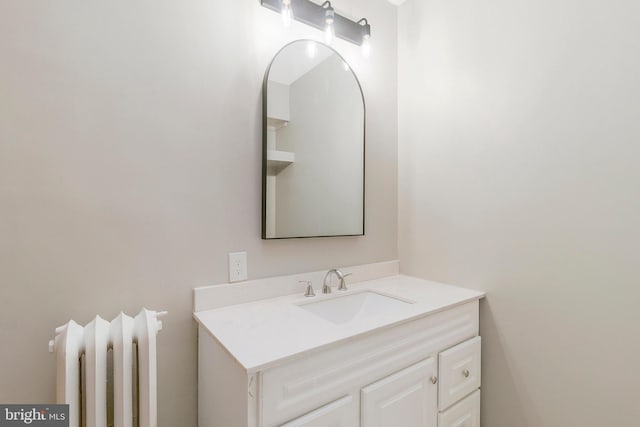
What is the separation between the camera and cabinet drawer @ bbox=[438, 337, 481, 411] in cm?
120

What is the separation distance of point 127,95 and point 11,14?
1.14 ft

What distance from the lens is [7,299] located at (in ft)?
2.93

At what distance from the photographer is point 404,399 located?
3.49ft

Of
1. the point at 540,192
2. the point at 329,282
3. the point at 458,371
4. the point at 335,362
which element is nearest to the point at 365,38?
the point at 540,192

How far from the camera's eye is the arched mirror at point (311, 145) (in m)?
1.33

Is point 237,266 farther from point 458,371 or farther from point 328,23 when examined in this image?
point 328,23

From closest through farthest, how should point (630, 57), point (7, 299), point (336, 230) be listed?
point (7, 299)
point (630, 57)
point (336, 230)

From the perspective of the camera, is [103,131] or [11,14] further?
[103,131]

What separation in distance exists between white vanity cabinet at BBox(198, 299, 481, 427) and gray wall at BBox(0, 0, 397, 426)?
1.10ft

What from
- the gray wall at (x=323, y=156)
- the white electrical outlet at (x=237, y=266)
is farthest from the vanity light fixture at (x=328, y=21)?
the white electrical outlet at (x=237, y=266)

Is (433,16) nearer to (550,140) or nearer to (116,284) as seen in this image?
(550,140)

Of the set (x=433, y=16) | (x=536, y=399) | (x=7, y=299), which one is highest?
(x=433, y=16)

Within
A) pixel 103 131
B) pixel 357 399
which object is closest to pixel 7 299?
pixel 103 131
